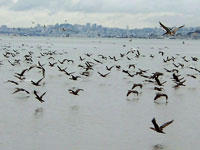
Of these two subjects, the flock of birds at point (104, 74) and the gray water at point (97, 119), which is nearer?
the gray water at point (97, 119)

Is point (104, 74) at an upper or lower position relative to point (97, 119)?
lower

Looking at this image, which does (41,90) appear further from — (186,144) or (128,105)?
(186,144)

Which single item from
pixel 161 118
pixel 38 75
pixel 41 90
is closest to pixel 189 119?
pixel 161 118

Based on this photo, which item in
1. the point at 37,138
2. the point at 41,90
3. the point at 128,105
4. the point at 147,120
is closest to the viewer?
the point at 37,138

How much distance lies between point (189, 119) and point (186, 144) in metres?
3.71

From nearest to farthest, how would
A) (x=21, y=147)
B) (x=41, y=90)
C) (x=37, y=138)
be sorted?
(x=21, y=147), (x=37, y=138), (x=41, y=90)

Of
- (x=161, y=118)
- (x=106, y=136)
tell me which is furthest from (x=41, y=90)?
(x=106, y=136)

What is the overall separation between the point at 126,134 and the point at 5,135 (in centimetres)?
434

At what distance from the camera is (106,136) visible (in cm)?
1406

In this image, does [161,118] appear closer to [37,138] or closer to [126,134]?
[126,134]

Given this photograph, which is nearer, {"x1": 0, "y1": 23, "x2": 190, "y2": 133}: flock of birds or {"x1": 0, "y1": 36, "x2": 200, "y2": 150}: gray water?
{"x1": 0, "y1": 36, "x2": 200, "y2": 150}: gray water

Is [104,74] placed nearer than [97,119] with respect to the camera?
No

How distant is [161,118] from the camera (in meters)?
17.2

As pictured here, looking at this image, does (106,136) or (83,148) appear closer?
(83,148)
